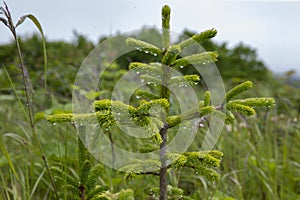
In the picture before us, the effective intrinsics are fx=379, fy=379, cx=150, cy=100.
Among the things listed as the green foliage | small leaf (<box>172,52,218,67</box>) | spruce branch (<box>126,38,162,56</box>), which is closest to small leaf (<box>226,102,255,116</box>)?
the green foliage

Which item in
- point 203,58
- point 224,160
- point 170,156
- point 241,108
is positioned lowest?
point 224,160

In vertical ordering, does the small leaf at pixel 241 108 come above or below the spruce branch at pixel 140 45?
below

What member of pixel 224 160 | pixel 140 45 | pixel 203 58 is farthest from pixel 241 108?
pixel 224 160

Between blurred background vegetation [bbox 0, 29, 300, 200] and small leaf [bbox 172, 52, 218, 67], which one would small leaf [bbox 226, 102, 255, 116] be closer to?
small leaf [bbox 172, 52, 218, 67]

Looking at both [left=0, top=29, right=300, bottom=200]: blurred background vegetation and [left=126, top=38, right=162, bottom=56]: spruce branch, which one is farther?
[left=0, top=29, right=300, bottom=200]: blurred background vegetation

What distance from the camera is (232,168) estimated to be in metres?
2.15

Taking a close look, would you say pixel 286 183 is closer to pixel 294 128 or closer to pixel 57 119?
pixel 294 128

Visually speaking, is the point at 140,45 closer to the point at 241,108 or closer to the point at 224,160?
the point at 241,108

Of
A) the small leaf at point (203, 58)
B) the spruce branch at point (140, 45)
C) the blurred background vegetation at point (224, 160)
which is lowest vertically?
the blurred background vegetation at point (224, 160)

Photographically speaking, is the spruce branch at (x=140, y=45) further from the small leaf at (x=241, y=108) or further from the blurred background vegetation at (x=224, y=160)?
the small leaf at (x=241, y=108)

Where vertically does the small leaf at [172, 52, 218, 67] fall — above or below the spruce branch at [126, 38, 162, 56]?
below

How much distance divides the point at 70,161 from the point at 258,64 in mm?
7891

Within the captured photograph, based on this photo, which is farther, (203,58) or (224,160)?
(224,160)

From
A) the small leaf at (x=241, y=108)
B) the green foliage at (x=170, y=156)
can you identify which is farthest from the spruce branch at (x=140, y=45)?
the small leaf at (x=241, y=108)
